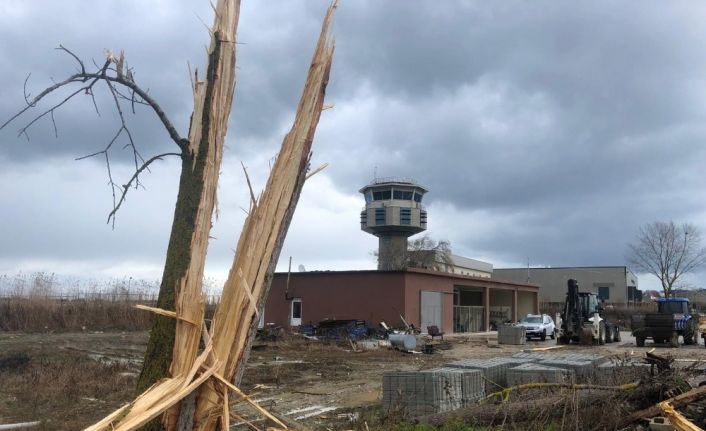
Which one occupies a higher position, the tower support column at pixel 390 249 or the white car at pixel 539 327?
the tower support column at pixel 390 249

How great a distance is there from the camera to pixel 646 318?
101ft

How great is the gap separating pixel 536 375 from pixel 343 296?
2811cm

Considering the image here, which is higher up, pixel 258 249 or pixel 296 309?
pixel 258 249

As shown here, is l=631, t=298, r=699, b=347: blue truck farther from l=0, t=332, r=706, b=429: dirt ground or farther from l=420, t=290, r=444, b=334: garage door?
l=420, t=290, r=444, b=334: garage door

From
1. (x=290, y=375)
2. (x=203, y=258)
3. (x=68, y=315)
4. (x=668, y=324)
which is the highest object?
(x=203, y=258)

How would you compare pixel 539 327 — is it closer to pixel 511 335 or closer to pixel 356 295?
pixel 511 335

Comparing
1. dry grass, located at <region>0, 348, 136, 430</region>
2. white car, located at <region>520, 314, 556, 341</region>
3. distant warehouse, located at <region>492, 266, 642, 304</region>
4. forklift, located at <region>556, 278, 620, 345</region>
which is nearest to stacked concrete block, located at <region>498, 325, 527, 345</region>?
forklift, located at <region>556, 278, 620, 345</region>

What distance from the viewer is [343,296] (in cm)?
Result: 3819

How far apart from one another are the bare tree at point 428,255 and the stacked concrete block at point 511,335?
33.7 meters

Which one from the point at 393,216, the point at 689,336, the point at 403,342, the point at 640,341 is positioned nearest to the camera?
the point at 403,342

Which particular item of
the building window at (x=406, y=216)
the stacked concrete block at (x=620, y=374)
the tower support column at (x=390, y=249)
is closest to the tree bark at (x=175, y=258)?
the stacked concrete block at (x=620, y=374)

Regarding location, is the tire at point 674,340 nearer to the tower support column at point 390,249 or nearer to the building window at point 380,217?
the tower support column at point 390,249

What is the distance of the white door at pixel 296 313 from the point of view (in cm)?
3947

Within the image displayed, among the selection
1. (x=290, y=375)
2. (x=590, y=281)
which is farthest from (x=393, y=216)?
(x=290, y=375)
